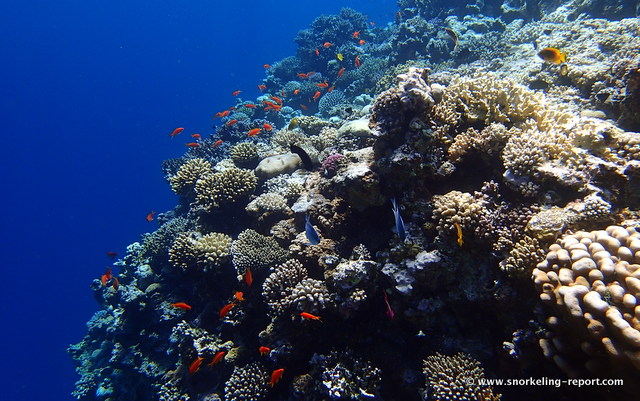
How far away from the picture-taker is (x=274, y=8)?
15925cm

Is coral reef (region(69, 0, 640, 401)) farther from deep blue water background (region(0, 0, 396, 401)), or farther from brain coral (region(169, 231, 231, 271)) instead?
deep blue water background (region(0, 0, 396, 401))

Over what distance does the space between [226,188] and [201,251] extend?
5.56 ft

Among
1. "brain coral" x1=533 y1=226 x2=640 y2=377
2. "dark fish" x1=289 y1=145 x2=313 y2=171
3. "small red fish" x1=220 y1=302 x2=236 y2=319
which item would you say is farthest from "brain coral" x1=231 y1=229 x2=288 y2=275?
"brain coral" x1=533 y1=226 x2=640 y2=377

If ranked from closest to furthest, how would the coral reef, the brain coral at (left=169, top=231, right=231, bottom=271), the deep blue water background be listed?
the coral reef
the brain coral at (left=169, top=231, right=231, bottom=271)
the deep blue water background

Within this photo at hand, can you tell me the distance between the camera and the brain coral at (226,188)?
7.57 m

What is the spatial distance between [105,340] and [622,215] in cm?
1660

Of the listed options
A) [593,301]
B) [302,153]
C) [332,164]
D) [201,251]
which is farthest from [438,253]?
[201,251]

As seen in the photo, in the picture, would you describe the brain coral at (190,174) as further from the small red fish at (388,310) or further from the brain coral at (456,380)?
the brain coral at (456,380)

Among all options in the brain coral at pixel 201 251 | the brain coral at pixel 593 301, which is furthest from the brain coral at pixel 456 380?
the brain coral at pixel 201 251

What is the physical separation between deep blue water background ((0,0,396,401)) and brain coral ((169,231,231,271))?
55720mm

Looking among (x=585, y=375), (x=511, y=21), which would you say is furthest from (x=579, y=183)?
(x=511, y=21)

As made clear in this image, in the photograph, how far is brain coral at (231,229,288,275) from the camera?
6.04 m

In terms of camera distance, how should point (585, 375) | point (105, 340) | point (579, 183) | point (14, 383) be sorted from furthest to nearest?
point (14, 383)
point (105, 340)
point (579, 183)
point (585, 375)

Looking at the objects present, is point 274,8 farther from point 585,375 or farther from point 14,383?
point 585,375
